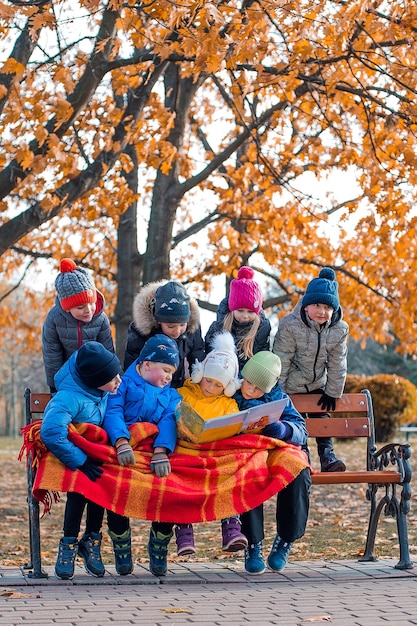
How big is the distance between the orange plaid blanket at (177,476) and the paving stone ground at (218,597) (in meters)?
0.41

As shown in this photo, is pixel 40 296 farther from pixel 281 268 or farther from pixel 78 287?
pixel 78 287

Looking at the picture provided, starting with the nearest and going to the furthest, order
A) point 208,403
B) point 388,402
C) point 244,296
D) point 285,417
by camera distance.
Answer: point 208,403
point 285,417
point 244,296
point 388,402

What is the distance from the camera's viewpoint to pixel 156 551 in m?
5.93

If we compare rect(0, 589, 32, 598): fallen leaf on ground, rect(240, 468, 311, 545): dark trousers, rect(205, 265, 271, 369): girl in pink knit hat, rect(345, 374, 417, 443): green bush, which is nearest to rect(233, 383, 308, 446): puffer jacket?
rect(240, 468, 311, 545): dark trousers

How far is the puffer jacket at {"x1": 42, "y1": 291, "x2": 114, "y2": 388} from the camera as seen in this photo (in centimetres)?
629

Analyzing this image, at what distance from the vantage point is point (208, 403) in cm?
600

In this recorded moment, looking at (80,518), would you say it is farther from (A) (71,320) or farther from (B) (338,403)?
(B) (338,403)

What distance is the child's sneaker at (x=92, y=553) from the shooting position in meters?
5.84

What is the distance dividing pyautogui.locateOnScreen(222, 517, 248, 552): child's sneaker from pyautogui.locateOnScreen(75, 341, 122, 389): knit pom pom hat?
1.09 meters

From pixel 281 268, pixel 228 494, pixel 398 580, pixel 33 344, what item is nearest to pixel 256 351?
pixel 228 494

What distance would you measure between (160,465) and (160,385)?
1.57ft

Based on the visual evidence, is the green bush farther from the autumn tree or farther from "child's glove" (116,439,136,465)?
"child's glove" (116,439,136,465)

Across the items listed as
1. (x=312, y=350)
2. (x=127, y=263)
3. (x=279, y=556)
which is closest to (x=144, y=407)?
(x=279, y=556)

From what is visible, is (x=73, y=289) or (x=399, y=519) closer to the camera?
(x=73, y=289)
